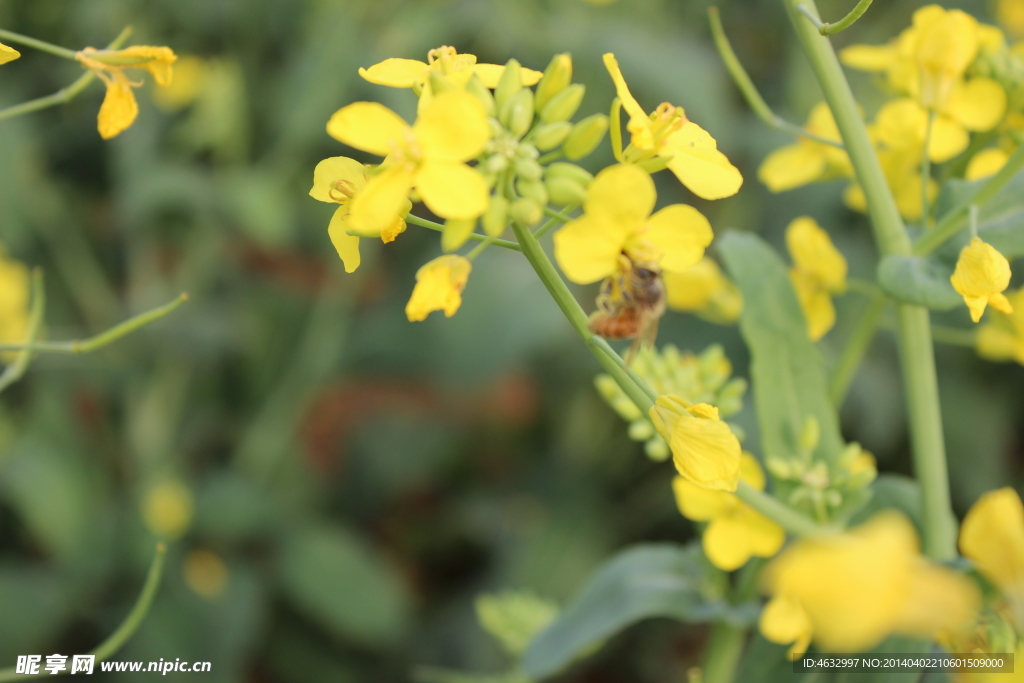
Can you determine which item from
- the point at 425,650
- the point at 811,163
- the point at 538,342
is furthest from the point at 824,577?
the point at 425,650

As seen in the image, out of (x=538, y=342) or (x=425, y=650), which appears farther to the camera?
(x=425, y=650)

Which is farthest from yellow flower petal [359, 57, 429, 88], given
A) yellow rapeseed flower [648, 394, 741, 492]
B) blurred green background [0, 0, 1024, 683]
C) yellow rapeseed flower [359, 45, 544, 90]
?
blurred green background [0, 0, 1024, 683]

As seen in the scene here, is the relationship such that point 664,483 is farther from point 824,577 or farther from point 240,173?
point 824,577

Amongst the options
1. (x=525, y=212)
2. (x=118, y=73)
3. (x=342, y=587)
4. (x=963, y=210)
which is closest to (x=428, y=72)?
(x=525, y=212)

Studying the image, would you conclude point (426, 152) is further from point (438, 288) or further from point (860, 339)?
point (860, 339)

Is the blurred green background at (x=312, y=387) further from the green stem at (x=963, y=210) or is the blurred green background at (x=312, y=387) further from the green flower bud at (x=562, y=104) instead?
the green flower bud at (x=562, y=104)

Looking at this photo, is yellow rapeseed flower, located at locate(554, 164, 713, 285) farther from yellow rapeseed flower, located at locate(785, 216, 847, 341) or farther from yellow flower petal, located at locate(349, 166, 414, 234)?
yellow rapeseed flower, located at locate(785, 216, 847, 341)
